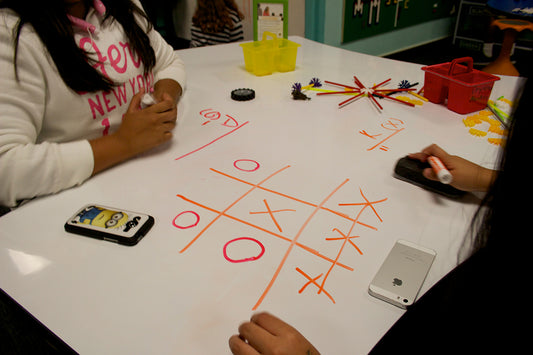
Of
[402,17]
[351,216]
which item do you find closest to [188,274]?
[351,216]

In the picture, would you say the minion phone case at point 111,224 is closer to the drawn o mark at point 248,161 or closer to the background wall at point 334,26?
the drawn o mark at point 248,161

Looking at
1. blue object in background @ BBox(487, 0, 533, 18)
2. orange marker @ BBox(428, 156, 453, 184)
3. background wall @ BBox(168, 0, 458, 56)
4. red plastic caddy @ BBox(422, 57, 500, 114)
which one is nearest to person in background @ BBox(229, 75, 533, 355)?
orange marker @ BBox(428, 156, 453, 184)

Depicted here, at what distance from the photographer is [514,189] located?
32 centimetres

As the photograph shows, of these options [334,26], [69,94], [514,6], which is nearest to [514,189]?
[69,94]

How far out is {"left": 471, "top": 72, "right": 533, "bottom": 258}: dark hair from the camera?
0.31 m

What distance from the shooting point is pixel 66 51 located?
0.70m

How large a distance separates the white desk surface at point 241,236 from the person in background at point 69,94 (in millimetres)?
41

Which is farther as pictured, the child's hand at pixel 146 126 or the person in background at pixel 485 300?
the child's hand at pixel 146 126

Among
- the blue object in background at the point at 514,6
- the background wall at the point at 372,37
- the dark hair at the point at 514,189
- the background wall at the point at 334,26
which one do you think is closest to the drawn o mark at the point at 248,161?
the dark hair at the point at 514,189

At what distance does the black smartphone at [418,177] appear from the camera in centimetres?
61

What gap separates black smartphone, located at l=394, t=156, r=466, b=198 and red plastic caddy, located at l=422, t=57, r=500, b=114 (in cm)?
33

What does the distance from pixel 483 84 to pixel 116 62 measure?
88 centimetres

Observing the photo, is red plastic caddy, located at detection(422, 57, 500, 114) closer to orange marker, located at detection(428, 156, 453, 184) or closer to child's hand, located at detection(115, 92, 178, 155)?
orange marker, located at detection(428, 156, 453, 184)

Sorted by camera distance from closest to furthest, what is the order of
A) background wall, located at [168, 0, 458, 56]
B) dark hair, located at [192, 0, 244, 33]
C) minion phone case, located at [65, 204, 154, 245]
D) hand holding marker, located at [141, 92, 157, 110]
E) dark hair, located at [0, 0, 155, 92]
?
1. minion phone case, located at [65, 204, 154, 245]
2. dark hair, located at [0, 0, 155, 92]
3. hand holding marker, located at [141, 92, 157, 110]
4. dark hair, located at [192, 0, 244, 33]
5. background wall, located at [168, 0, 458, 56]
